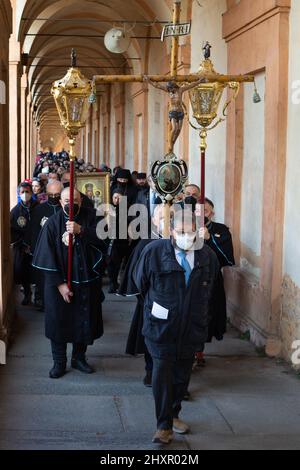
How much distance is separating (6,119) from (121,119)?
1442 centimetres

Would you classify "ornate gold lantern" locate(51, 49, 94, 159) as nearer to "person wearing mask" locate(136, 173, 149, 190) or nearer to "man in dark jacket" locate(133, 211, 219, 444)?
"man in dark jacket" locate(133, 211, 219, 444)

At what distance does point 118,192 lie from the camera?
36.6ft

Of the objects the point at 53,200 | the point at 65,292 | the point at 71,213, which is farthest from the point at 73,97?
the point at 53,200

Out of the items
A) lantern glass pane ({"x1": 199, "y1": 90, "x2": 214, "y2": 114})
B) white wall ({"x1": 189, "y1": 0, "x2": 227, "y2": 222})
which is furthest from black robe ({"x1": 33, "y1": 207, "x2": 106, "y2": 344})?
white wall ({"x1": 189, "y1": 0, "x2": 227, "y2": 222})

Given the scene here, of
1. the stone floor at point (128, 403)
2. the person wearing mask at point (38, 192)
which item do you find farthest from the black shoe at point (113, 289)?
the stone floor at point (128, 403)

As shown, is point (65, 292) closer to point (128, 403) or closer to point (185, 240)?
point (128, 403)

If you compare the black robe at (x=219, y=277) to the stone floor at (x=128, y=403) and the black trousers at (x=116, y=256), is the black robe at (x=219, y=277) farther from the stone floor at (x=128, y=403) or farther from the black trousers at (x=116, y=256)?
the black trousers at (x=116, y=256)

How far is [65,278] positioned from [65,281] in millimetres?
29

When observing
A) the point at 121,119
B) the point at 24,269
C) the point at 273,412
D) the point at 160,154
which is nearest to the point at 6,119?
the point at 24,269

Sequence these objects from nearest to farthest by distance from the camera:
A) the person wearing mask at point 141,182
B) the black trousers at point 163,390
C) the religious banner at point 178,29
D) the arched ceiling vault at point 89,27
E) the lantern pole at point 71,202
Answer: the black trousers at point 163,390 → the religious banner at point 178,29 → the lantern pole at point 71,202 → the person wearing mask at point 141,182 → the arched ceiling vault at point 89,27

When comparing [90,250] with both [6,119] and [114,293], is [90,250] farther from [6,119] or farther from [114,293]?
[114,293]

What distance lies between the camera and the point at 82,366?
23.3ft

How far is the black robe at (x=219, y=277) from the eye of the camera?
730cm

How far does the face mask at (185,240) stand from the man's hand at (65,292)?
1929 mm
